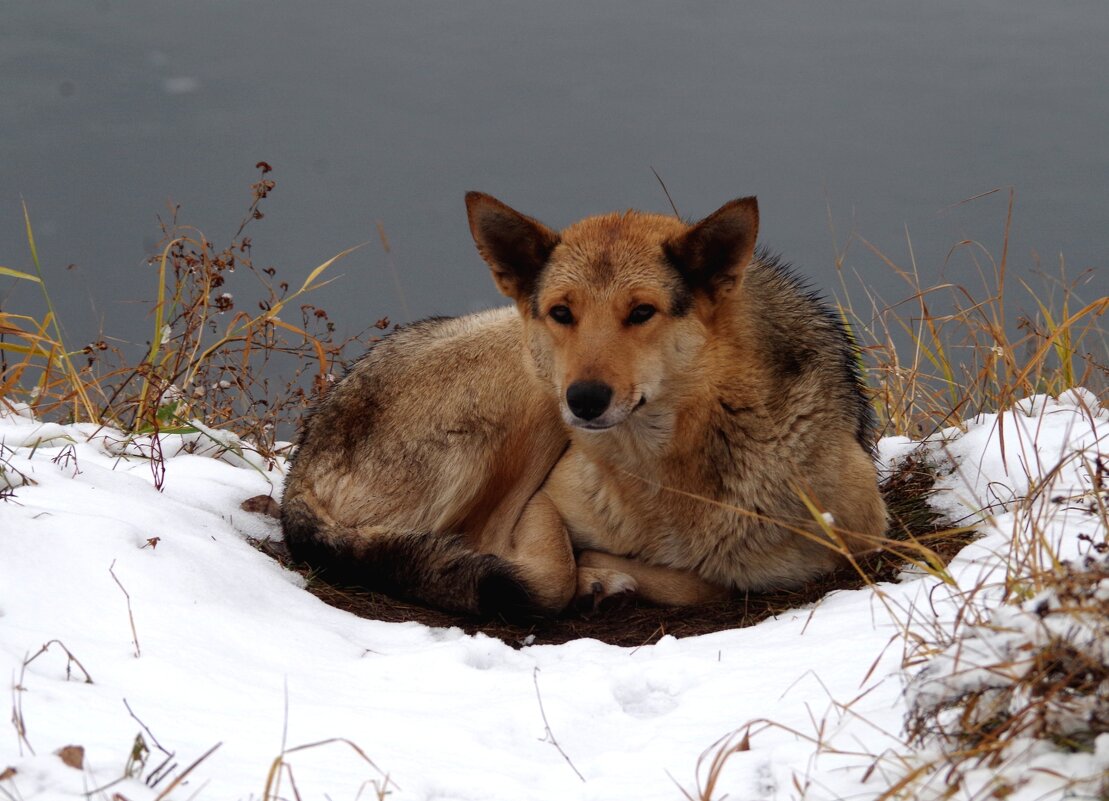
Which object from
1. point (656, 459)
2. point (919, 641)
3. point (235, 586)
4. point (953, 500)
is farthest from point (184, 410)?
point (919, 641)

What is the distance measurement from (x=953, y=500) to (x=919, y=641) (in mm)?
2956

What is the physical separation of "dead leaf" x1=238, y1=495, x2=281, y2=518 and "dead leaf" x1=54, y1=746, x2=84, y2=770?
122 inches

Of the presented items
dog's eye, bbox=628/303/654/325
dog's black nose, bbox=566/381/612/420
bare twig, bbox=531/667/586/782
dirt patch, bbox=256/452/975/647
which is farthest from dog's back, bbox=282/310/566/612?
bare twig, bbox=531/667/586/782

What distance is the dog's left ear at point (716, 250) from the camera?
4.33 metres

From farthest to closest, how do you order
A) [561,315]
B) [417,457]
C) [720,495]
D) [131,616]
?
[417,457]
[720,495]
[561,315]
[131,616]

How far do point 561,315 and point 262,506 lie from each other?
85.1 inches

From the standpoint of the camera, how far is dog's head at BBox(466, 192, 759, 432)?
13.6 ft

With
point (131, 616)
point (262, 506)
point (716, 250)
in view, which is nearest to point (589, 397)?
point (716, 250)

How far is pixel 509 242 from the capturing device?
15.6 feet

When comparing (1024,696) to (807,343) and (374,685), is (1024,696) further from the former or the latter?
(807,343)

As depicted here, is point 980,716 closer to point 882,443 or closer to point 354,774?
point 354,774

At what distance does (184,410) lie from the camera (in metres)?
6.83

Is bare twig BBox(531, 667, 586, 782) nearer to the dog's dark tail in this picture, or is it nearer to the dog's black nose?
the dog's black nose

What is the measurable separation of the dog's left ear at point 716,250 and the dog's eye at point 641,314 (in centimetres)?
24
